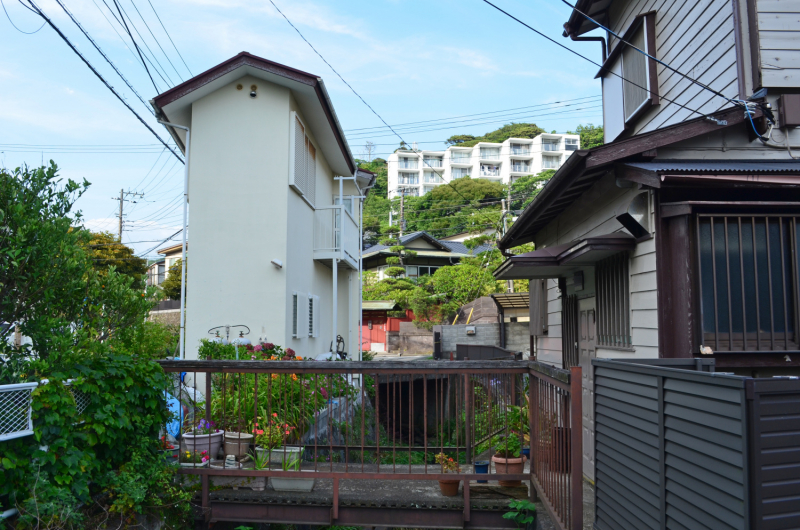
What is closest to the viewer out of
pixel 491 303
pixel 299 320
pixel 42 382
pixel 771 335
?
pixel 42 382

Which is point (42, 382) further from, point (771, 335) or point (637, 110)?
point (637, 110)

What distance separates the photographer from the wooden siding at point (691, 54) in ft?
18.7

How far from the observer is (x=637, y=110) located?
7801 millimetres

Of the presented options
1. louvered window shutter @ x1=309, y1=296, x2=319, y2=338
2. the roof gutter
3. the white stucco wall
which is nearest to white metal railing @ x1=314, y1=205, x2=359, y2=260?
louvered window shutter @ x1=309, y1=296, x2=319, y2=338

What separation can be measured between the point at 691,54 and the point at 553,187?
6.91 ft

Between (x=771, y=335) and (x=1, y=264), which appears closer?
(x=1, y=264)

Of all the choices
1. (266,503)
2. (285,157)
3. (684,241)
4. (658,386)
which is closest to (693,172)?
(684,241)

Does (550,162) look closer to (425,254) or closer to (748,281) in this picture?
(425,254)

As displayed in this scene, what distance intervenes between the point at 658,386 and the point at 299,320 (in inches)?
386

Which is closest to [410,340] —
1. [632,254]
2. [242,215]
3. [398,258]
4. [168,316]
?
[398,258]

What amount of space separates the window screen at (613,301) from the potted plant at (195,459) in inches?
160

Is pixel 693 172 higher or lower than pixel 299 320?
higher

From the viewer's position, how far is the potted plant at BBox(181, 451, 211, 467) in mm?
5377

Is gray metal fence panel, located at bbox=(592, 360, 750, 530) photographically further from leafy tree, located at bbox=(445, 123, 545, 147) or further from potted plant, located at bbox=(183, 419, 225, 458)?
leafy tree, located at bbox=(445, 123, 545, 147)
